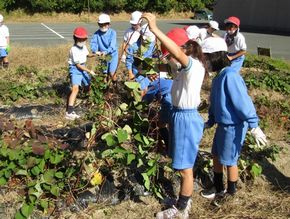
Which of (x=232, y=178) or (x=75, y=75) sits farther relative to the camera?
(x=75, y=75)

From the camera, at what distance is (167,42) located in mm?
2904

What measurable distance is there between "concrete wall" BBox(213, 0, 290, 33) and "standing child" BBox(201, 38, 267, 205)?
26.0 metres

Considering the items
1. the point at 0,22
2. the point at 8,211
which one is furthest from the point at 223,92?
the point at 0,22

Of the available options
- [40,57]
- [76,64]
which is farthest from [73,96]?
[40,57]

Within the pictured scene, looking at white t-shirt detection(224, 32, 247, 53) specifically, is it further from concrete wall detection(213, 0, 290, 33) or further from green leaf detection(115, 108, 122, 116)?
concrete wall detection(213, 0, 290, 33)

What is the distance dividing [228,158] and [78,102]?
366 centimetres

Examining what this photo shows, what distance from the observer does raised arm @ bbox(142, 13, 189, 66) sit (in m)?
2.84

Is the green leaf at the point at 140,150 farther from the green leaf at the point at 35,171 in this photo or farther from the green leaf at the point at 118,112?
the green leaf at the point at 35,171

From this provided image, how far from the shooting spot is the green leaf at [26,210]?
3.20 meters

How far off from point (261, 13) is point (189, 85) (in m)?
28.4

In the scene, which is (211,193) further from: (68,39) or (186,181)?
(68,39)

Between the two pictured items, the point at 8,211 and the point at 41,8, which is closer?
the point at 8,211

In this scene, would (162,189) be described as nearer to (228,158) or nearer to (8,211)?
(228,158)

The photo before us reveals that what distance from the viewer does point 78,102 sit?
6797 millimetres
